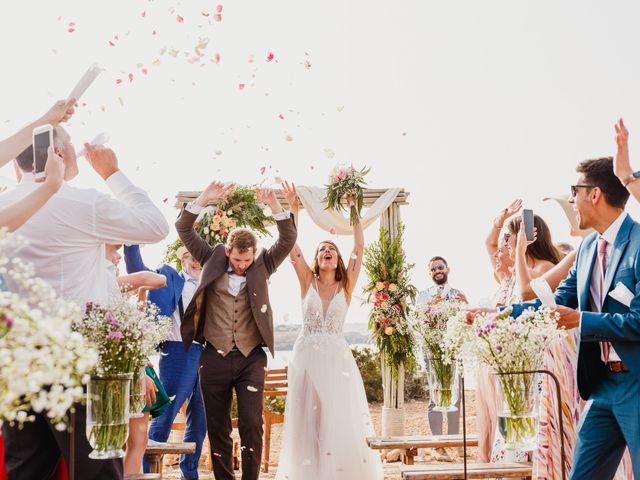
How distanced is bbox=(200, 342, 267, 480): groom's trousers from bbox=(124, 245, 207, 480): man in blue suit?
73cm

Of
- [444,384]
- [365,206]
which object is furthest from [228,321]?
[365,206]

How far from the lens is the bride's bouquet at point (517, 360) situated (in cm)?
272

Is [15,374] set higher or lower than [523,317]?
lower

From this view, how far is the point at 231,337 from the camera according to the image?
4.85 m

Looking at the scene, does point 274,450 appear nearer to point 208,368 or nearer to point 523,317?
point 208,368

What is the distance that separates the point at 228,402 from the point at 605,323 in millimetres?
3082

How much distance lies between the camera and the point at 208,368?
4836 millimetres

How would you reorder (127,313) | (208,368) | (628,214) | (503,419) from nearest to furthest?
(127,313) < (503,419) < (628,214) < (208,368)

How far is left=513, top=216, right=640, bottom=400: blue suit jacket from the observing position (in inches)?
105

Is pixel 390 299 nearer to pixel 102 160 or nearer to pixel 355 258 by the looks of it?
pixel 355 258

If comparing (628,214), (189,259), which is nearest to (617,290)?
(628,214)

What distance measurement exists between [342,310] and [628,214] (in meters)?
3.37

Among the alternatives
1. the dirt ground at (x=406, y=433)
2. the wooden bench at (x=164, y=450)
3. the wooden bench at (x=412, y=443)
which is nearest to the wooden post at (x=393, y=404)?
the dirt ground at (x=406, y=433)

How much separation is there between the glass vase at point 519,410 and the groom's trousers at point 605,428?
277 mm
